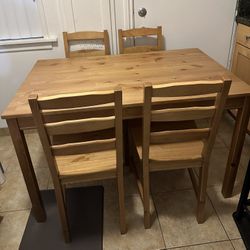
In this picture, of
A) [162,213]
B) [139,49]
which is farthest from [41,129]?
[139,49]

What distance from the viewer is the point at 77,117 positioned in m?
1.30

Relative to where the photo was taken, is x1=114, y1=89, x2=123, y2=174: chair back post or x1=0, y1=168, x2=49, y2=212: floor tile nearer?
x1=114, y1=89, x2=123, y2=174: chair back post

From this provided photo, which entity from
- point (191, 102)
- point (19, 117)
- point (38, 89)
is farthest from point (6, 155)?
point (191, 102)

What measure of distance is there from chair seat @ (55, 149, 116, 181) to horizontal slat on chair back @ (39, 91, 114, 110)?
1.30 feet

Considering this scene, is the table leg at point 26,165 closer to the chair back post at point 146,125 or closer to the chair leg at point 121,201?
the chair leg at point 121,201

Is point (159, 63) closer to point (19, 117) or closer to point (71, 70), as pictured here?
point (71, 70)

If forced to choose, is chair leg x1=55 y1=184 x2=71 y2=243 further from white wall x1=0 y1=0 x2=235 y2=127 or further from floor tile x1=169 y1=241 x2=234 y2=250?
white wall x1=0 y1=0 x2=235 y2=127

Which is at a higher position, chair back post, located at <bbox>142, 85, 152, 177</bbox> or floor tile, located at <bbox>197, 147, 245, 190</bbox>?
chair back post, located at <bbox>142, 85, 152, 177</bbox>

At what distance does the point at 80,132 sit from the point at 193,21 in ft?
5.40

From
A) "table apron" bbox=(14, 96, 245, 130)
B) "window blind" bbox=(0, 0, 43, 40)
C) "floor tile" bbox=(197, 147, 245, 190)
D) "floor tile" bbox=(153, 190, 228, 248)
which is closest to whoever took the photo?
"table apron" bbox=(14, 96, 245, 130)

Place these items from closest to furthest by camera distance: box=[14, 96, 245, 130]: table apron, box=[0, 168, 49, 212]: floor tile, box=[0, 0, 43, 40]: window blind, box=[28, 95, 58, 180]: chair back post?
box=[28, 95, 58, 180]: chair back post < box=[14, 96, 245, 130]: table apron < box=[0, 168, 49, 212]: floor tile < box=[0, 0, 43, 40]: window blind

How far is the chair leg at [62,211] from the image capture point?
129 cm

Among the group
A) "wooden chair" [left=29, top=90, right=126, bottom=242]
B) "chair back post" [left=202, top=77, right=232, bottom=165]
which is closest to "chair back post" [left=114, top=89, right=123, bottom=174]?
"wooden chair" [left=29, top=90, right=126, bottom=242]

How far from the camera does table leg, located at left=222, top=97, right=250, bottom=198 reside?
4.53 ft
